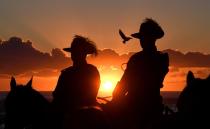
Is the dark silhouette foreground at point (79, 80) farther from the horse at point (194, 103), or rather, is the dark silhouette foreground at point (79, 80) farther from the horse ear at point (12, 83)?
the horse at point (194, 103)

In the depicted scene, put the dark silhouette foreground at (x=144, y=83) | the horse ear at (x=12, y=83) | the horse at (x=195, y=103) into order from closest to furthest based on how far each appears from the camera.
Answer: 1. the horse at (x=195, y=103)
2. the dark silhouette foreground at (x=144, y=83)
3. the horse ear at (x=12, y=83)

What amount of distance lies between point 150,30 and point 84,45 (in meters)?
1.66

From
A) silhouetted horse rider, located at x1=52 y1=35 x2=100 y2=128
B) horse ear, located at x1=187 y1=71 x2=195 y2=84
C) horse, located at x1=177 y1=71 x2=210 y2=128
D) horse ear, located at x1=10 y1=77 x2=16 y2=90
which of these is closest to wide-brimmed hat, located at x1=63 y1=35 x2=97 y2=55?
silhouetted horse rider, located at x1=52 y1=35 x2=100 y2=128

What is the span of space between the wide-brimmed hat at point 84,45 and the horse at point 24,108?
1351 millimetres

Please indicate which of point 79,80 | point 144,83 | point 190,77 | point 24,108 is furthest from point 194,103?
point 24,108

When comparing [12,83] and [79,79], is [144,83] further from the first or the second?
[12,83]

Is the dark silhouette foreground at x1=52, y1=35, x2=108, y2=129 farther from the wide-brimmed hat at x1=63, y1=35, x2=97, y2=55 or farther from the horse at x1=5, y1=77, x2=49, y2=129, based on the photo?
the horse at x1=5, y1=77, x2=49, y2=129

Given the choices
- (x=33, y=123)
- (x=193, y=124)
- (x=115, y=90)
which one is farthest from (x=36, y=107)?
(x=193, y=124)

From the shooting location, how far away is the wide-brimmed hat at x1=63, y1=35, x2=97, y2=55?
10164mm

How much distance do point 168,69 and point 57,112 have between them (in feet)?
8.35

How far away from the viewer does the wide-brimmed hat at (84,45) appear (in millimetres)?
10164

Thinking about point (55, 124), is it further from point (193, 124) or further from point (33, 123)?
point (193, 124)

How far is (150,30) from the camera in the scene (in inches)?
368

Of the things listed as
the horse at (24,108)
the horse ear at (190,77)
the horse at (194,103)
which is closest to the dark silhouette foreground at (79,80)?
the horse at (24,108)
